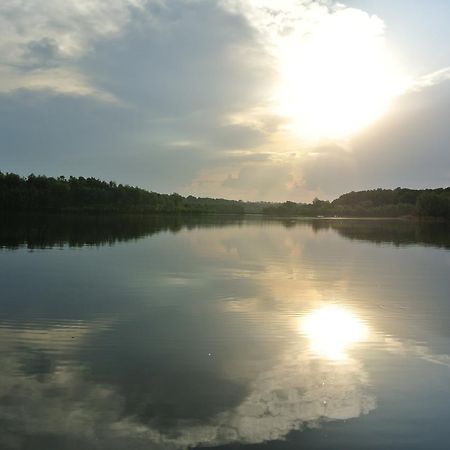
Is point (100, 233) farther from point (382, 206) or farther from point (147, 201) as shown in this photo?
point (382, 206)

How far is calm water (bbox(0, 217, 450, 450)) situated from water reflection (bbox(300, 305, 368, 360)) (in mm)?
51

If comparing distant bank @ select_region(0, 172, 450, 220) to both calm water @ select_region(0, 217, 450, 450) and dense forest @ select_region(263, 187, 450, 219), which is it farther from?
calm water @ select_region(0, 217, 450, 450)

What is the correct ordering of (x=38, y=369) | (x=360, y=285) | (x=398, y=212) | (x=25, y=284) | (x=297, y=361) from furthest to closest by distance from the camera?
(x=398, y=212)
(x=360, y=285)
(x=25, y=284)
(x=297, y=361)
(x=38, y=369)

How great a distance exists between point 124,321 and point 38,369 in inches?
150

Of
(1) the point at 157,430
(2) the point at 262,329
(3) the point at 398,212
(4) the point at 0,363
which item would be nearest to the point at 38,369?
(4) the point at 0,363

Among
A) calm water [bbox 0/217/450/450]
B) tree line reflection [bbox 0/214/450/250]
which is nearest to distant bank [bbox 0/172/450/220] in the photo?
tree line reflection [bbox 0/214/450/250]

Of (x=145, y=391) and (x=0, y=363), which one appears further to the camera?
(x=0, y=363)

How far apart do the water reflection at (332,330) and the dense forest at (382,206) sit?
10796 cm

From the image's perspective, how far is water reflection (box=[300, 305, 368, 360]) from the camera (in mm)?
10047

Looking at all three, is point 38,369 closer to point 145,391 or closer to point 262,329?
point 145,391

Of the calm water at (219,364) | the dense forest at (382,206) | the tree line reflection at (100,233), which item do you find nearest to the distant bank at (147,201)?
the dense forest at (382,206)

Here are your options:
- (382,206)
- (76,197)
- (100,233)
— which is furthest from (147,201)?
(100,233)

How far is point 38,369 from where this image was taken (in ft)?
26.9

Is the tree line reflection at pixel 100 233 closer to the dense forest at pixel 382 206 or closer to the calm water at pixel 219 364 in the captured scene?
the calm water at pixel 219 364
